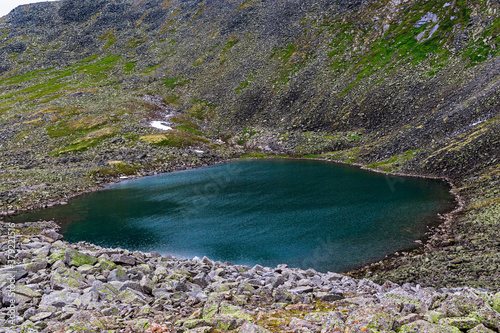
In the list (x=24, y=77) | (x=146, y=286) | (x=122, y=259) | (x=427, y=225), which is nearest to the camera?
(x=146, y=286)

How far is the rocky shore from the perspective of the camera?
1230cm

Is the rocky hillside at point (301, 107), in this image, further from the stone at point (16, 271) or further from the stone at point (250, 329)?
the stone at point (16, 271)

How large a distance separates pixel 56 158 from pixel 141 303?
86.2 metres

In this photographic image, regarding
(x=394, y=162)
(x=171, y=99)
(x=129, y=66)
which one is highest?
(x=129, y=66)

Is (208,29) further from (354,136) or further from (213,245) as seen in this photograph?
(213,245)

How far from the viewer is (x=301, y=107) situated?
355ft

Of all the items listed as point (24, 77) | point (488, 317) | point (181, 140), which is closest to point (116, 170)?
point (181, 140)

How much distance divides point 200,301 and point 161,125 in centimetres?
10164

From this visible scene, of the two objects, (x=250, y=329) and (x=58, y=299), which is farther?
(x=58, y=299)

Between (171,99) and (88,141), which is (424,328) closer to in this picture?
(88,141)

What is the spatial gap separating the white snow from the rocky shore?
85.1 m

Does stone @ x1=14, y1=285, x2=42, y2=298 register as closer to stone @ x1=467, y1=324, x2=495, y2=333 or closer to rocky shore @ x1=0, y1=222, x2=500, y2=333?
rocky shore @ x1=0, y1=222, x2=500, y2=333

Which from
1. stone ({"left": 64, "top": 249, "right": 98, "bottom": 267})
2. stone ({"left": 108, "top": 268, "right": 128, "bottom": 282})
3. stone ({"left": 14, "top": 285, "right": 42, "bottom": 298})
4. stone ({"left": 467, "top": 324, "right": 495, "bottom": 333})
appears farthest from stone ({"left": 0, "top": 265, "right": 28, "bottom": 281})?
stone ({"left": 467, "top": 324, "right": 495, "bottom": 333})

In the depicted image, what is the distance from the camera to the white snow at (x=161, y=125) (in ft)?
363
